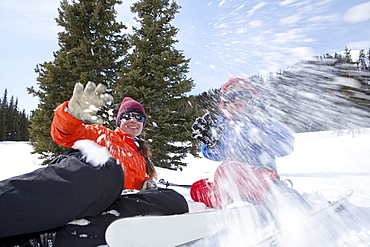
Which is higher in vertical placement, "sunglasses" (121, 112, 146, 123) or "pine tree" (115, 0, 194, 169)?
"pine tree" (115, 0, 194, 169)

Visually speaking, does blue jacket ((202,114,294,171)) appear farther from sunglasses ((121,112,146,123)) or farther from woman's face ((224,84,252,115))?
sunglasses ((121,112,146,123))

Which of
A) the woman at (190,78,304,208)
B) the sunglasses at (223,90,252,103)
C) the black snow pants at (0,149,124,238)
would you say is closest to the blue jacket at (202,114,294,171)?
the woman at (190,78,304,208)

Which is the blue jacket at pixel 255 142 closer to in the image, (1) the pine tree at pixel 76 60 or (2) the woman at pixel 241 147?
(2) the woman at pixel 241 147

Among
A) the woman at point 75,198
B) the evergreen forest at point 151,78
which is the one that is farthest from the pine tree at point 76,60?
the woman at point 75,198

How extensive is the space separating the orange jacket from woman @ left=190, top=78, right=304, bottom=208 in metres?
0.77

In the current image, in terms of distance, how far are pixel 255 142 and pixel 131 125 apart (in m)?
1.51

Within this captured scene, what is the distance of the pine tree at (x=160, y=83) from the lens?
786 centimetres

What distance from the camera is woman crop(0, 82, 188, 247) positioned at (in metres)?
1.23

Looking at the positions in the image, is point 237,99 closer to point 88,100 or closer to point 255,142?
point 255,142

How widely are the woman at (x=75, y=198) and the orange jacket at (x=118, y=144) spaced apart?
0.57 feet

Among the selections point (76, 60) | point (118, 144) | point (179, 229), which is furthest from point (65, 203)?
point (76, 60)

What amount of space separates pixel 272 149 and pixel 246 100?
0.68m

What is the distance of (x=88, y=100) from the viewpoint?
1.82 metres

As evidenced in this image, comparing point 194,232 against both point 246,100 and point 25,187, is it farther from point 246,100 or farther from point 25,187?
point 246,100
